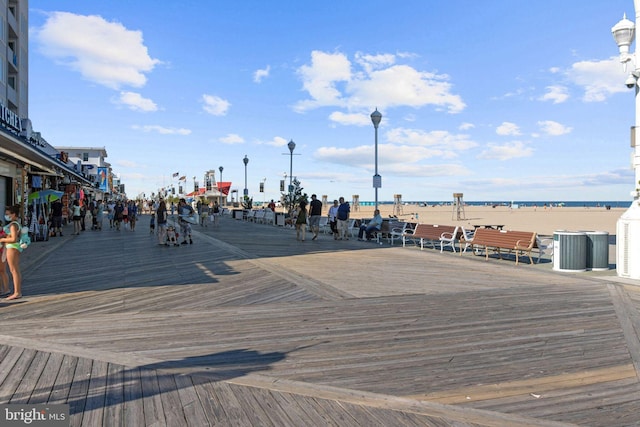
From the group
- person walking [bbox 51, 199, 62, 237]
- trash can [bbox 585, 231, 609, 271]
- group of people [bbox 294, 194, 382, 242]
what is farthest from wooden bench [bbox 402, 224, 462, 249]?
person walking [bbox 51, 199, 62, 237]

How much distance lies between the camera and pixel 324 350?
4523 millimetres

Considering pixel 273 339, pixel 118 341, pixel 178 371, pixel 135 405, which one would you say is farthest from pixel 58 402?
pixel 273 339

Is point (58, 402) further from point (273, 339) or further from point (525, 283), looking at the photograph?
point (525, 283)

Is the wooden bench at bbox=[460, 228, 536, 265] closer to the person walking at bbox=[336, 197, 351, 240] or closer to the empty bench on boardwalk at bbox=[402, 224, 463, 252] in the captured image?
the empty bench on boardwalk at bbox=[402, 224, 463, 252]

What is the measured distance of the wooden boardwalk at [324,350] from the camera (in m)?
3.27

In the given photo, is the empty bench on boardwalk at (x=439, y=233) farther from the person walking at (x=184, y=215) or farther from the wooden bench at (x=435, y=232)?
the person walking at (x=184, y=215)

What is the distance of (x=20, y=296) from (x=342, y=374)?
5396 mm

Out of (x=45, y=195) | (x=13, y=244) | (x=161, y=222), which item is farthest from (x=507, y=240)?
(x=45, y=195)

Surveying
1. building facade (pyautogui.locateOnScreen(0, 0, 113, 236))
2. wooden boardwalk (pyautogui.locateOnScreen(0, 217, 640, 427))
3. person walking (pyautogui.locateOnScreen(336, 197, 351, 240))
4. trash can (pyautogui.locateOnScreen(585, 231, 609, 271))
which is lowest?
wooden boardwalk (pyautogui.locateOnScreen(0, 217, 640, 427))

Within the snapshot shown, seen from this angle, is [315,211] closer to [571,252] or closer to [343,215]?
[343,215]

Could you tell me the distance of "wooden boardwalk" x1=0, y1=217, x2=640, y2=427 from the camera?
3266mm

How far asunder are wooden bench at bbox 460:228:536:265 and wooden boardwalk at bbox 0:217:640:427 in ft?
6.73

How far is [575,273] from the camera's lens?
31.6 ft

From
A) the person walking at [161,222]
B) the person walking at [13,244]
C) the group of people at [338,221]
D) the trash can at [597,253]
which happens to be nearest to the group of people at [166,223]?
the person walking at [161,222]
